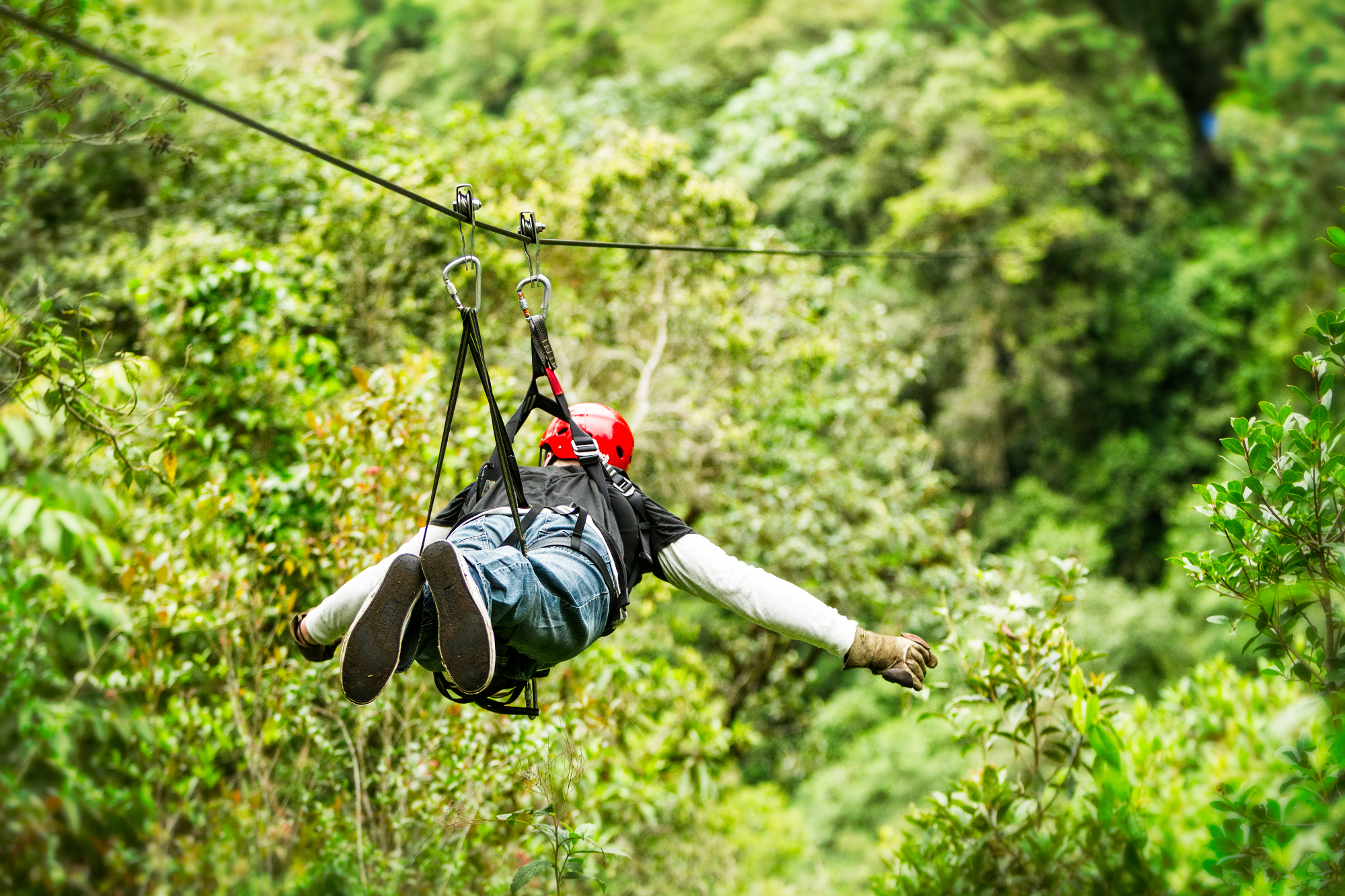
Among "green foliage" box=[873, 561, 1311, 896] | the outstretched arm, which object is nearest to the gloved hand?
the outstretched arm

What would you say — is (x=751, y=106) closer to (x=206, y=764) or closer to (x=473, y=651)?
(x=206, y=764)

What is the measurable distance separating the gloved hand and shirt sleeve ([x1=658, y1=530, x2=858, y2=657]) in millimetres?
25

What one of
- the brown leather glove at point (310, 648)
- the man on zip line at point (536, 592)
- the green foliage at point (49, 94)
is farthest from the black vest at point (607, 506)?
the green foliage at point (49, 94)

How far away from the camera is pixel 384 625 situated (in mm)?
1726

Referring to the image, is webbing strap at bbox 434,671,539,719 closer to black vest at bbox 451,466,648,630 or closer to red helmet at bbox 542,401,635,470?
black vest at bbox 451,466,648,630

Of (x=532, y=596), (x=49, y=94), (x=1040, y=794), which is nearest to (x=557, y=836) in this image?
(x=532, y=596)

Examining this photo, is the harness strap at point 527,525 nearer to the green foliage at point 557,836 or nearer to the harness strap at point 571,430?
the harness strap at point 571,430

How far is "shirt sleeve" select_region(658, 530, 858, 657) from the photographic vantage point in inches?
76.5

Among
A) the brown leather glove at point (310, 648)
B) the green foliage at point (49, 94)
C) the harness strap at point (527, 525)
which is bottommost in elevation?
the brown leather glove at point (310, 648)

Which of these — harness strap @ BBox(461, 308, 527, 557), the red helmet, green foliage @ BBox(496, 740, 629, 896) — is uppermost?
harness strap @ BBox(461, 308, 527, 557)

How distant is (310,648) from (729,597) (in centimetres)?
92

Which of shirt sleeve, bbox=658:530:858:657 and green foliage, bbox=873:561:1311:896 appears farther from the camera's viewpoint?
green foliage, bbox=873:561:1311:896

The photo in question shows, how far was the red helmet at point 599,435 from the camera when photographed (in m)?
2.29

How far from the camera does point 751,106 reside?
11391 millimetres
